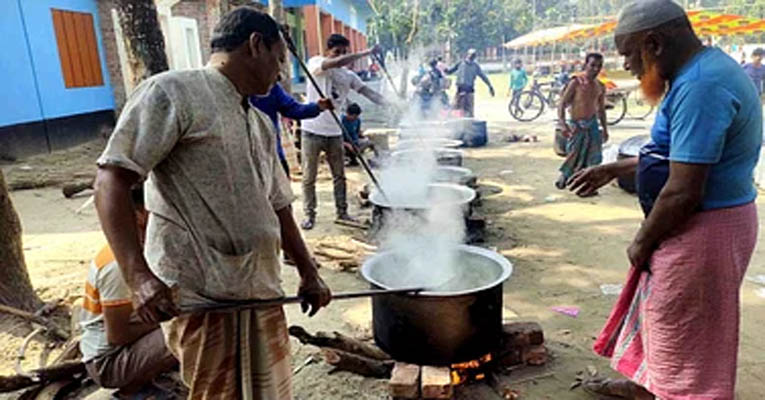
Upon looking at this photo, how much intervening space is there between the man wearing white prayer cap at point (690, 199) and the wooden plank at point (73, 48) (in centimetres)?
1100

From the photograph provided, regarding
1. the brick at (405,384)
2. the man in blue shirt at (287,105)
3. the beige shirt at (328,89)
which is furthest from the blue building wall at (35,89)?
the brick at (405,384)

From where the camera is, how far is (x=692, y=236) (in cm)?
193

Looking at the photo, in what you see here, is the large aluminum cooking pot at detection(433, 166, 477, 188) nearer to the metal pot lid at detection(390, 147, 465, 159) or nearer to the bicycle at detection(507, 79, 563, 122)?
the metal pot lid at detection(390, 147, 465, 159)

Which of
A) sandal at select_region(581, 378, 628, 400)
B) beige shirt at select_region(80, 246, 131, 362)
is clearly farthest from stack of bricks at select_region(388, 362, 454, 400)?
beige shirt at select_region(80, 246, 131, 362)

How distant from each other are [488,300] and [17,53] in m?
9.70

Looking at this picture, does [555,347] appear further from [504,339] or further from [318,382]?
[318,382]

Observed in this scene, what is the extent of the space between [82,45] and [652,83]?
37.4 feet

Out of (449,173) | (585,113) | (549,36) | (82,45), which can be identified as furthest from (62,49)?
(549,36)

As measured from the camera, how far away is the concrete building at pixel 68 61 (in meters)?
8.89

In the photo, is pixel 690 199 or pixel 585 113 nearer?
pixel 690 199

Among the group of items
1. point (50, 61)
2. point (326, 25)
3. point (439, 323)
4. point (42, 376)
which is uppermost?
point (326, 25)

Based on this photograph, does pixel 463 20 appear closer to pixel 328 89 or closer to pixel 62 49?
pixel 62 49

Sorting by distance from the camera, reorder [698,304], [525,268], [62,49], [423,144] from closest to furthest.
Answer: [698,304] → [525,268] → [423,144] → [62,49]

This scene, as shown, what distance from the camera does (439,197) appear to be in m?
5.04
